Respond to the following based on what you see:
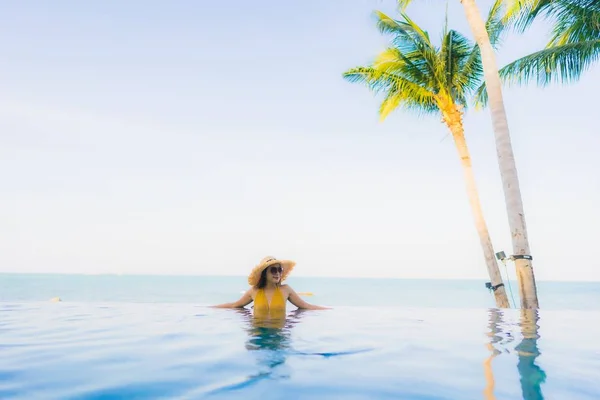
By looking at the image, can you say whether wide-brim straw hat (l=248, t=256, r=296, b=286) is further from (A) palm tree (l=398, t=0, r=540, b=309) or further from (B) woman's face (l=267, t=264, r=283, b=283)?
(A) palm tree (l=398, t=0, r=540, b=309)

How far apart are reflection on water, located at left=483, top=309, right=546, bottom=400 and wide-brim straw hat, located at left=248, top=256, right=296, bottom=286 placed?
3.09 m

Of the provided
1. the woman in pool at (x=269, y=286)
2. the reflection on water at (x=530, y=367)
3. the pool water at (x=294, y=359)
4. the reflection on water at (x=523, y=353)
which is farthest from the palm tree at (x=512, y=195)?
the woman in pool at (x=269, y=286)

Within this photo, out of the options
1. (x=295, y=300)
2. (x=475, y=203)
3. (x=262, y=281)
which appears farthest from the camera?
(x=475, y=203)

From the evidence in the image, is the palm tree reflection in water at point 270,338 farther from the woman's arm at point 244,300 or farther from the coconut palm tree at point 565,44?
the coconut palm tree at point 565,44

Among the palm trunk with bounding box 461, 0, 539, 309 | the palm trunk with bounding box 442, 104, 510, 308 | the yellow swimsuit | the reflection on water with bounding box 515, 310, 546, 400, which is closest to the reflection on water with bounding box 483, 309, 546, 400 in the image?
the reflection on water with bounding box 515, 310, 546, 400

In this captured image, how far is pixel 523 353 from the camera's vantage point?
13.2 feet

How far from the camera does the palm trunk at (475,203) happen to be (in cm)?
1201

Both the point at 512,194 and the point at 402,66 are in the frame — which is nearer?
the point at 512,194

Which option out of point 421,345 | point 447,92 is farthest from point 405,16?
point 421,345

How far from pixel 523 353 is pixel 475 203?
969 centimetres

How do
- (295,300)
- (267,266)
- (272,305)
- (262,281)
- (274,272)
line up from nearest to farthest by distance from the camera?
(267,266), (274,272), (272,305), (262,281), (295,300)

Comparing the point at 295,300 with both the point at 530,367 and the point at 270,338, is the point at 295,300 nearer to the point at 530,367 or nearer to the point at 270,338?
the point at 270,338

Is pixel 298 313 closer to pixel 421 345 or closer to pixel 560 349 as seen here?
pixel 421 345

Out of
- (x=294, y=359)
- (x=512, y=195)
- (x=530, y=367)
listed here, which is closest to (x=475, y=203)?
(x=512, y=195)
